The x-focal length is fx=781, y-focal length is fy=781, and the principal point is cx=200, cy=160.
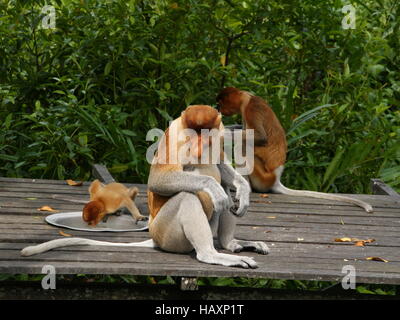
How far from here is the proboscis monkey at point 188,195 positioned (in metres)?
3.19

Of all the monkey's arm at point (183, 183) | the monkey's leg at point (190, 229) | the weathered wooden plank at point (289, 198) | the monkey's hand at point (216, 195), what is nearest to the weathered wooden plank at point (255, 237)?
the monkey's leg at point (190, 229)

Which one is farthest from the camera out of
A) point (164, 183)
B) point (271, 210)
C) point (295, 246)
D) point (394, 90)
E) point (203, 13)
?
point (394, 90)

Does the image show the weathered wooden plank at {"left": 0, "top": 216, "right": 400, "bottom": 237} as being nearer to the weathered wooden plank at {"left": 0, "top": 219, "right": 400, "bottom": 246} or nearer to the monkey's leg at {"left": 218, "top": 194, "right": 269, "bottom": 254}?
the weathered wooden plank at {"left": 0, "top": 219, "right": 400, "bottom": 246}

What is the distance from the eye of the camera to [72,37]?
5652 mm

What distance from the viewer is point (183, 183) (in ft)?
10.6

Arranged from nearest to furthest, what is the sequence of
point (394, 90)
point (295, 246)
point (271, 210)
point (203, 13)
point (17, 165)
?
1. point (295, 246)
2. point (271, 210)
3. point (17, 165)
4. point (203, 13)
5. point (394, 90)

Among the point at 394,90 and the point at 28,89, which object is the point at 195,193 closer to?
the point at 28,89

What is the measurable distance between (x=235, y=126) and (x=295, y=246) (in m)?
1.78

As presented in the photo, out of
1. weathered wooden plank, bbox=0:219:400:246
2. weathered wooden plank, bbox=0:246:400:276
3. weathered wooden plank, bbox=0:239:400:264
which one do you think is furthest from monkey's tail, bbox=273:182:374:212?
weathered wooden plank, bbox=0:246:400:276

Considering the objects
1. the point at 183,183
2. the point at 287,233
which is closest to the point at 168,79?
the point at 287,233

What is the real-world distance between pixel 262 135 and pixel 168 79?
35.4 inches

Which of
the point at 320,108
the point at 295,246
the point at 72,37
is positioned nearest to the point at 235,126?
the point at 320,108

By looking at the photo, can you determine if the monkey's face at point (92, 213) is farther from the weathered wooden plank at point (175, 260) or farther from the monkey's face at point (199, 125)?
the monkey's face at point (199, 125)

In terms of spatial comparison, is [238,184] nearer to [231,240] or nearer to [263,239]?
[231,240]
